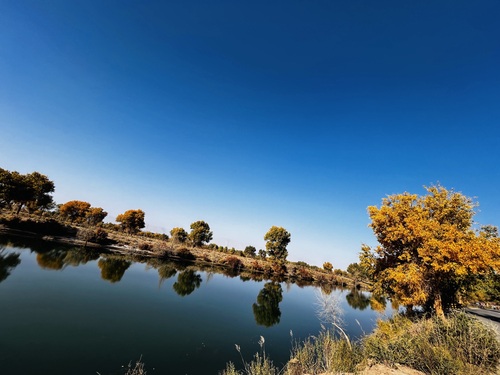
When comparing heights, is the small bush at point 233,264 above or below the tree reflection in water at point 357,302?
above

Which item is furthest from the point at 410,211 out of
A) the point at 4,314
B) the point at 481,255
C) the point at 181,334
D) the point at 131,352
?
the point at 4,314

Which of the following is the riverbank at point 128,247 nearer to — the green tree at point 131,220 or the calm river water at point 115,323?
the calm river water at point 115,323

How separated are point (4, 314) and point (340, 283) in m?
69.4

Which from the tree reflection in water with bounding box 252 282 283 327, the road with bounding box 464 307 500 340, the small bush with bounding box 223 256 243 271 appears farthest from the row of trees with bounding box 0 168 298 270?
the road with bounding box 464 307 500 340

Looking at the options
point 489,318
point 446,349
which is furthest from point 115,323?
point 489,318

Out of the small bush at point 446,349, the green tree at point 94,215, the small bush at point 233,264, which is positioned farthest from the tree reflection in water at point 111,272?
the green tree at point 94,215

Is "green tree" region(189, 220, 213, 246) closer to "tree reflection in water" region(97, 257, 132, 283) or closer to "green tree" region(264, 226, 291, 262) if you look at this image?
"green tree" region(264, 226, 291, 262)

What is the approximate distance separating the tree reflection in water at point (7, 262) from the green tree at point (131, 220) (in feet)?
174

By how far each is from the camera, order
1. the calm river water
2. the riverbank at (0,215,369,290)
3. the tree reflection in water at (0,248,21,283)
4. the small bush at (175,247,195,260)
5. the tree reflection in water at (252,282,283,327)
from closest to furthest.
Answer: the calm river water
the tree reflection in water at (0,248,21,283)
the tree reflection in water at (252,282,283,327)
the riverbank at (0,215,369,290)
the small bush at (175,247,195,260)

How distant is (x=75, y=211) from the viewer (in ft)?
248

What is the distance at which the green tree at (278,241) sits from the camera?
227ft

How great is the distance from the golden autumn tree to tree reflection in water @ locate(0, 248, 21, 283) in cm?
2539

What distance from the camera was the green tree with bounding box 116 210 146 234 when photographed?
74188 millimetres

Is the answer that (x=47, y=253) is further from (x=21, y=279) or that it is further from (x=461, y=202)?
(x=461, y=202)
